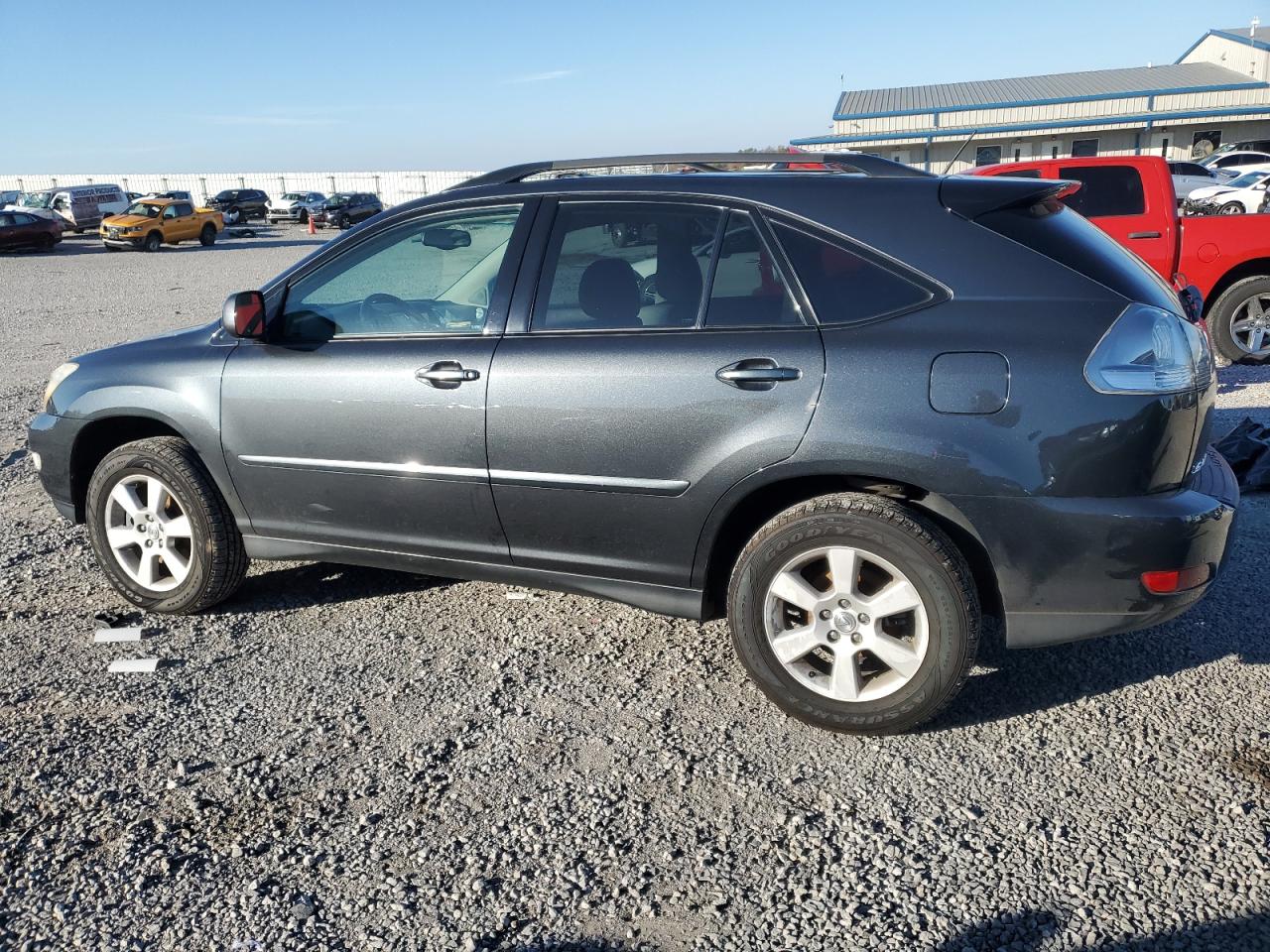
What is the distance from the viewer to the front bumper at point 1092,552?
121 inches

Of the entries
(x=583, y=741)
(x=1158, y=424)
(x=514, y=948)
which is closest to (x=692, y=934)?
(x=514, y=948)

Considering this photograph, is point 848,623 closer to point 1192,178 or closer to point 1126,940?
point 1126,940

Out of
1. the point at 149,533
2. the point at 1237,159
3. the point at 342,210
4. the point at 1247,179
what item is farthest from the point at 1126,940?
the point at 342,210

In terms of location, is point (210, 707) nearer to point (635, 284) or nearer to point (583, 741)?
point (583, 741)

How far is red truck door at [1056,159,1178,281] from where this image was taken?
358 inches

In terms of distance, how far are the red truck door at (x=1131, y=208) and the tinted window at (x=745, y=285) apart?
21.6ft

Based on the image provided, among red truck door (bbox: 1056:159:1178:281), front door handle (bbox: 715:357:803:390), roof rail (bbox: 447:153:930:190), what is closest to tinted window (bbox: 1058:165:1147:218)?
red truck door (bbox: 1056:159:1178:281)

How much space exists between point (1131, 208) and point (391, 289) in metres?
7.67

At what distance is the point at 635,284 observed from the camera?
3.69 meters

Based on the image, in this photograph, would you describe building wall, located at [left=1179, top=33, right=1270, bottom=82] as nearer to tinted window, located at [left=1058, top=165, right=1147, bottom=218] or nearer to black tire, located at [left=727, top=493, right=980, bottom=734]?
tinted window, located at [left=1058, top=165, right=1147, bottom=218]

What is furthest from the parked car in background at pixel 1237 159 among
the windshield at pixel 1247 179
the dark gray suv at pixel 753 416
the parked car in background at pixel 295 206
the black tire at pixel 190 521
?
the black tire at pixel 190 521

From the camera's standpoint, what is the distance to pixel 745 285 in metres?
3.51

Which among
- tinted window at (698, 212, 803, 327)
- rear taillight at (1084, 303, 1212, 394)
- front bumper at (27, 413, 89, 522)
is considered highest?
tinted window at (698, 212, 803, 327)

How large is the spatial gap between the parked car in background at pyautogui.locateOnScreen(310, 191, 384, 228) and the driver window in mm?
44586
